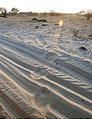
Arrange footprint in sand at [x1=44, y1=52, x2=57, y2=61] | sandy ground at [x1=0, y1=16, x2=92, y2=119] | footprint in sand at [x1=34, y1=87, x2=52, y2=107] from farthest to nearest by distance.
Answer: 1. footprint in sand at [x1=44, y1=52, x2=57, y2=61]
2. footprint in sand at [x1=34, y1=87, x2=52, y2=107]
3. sandy ground at [x1=0, y1=16, x2=92, y2=119]

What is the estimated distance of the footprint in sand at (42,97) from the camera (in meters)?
2.24

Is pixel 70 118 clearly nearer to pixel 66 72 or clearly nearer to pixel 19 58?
pixel 66 72

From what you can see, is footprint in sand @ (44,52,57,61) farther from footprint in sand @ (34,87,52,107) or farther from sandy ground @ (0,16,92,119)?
footprint in sand @ (34,87,52,107)

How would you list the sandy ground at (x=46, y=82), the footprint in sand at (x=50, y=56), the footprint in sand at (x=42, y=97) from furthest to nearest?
the footprint in sand at (x=50, y=56)
the footprint in sand at (x=42, y=97)
the sandy ground at (x=46, y=82)

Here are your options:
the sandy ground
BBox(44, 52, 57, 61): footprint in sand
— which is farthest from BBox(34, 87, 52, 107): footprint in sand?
BBox(44, 52, 57, 61): footprint in sand

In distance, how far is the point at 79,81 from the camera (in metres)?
2.88

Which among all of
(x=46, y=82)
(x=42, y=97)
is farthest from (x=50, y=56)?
(x=42, y=97)

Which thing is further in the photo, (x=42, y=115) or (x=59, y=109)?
(x=59, y=109)

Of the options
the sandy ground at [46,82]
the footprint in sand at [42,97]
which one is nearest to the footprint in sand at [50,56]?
the sandy ground at [46,82]

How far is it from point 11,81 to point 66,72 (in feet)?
3.90

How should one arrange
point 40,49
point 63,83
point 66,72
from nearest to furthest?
1. point 63,83
2. point 66,72
3. point 40,49

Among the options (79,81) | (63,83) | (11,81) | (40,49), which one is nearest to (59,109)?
(63,83)

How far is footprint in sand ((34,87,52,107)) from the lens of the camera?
224 centimetres

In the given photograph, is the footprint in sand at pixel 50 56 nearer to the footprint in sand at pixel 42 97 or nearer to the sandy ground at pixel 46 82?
the sandy ground at pixel 46 82
